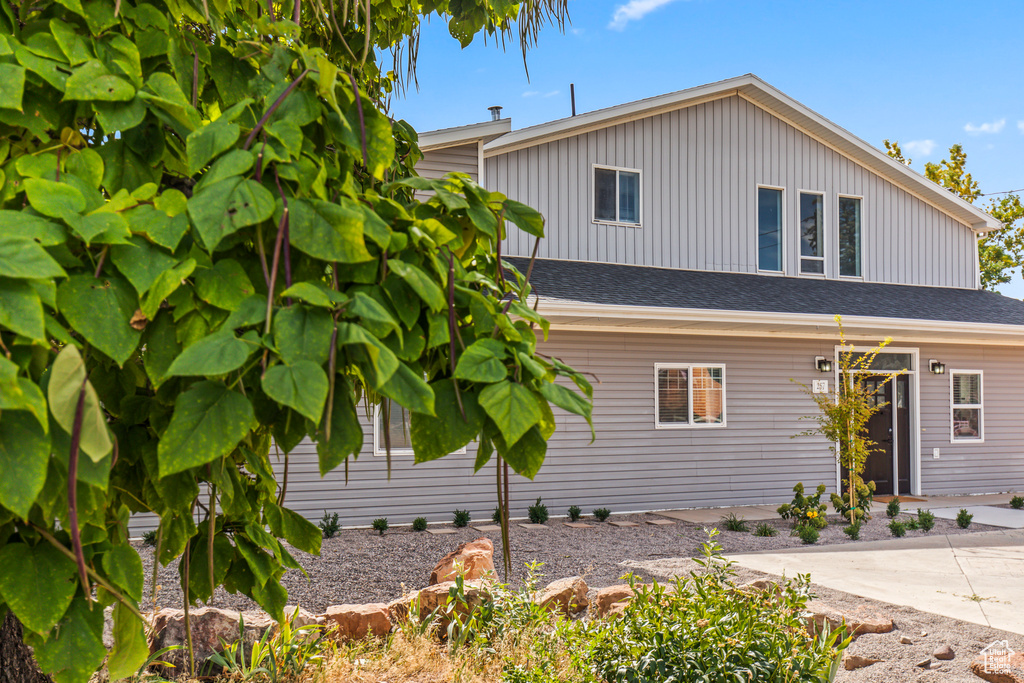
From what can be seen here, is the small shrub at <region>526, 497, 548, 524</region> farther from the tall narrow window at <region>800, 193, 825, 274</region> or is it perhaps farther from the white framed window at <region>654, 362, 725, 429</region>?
the tall narrow window at <region>800, 193, 825, 274</region>

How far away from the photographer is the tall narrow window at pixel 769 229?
13.1 metres

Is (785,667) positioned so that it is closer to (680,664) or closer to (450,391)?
(680,664)

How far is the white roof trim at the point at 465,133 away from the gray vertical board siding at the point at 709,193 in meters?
0.82

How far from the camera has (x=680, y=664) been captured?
300cm

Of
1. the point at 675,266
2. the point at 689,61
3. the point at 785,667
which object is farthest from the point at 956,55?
the point at 785,667

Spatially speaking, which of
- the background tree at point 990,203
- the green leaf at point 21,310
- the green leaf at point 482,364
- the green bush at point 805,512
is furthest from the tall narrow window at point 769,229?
the background tree at point 990,203

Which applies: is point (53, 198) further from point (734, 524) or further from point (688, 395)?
point (688, 395)

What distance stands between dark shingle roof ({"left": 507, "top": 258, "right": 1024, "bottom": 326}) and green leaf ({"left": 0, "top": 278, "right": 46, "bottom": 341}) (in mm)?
9060

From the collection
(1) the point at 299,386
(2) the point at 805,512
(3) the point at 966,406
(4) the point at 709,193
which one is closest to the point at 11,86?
(1) the point at 299,386

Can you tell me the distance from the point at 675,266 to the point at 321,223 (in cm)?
1199

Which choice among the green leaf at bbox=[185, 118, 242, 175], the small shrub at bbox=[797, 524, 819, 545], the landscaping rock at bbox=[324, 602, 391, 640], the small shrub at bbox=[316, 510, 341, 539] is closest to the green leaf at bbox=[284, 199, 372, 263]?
the green leaf at bbox=[185, 118, 242, 175]

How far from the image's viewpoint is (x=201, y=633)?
373cm

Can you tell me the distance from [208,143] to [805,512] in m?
10.1

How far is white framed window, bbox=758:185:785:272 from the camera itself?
13.1m
